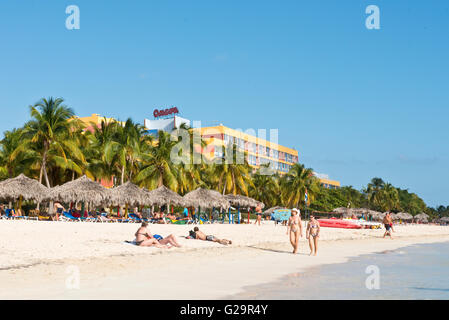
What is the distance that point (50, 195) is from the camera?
2784 cm

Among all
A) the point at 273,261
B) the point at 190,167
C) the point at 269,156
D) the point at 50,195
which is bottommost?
the point at 273,261

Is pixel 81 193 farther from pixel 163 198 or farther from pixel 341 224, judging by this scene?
pixel 341 224

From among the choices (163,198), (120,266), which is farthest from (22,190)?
(120,266)

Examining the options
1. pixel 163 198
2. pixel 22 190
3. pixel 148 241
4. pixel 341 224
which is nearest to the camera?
pixel 148 241

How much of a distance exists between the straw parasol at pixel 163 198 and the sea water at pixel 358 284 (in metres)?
19.1

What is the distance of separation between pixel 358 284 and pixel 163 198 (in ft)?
73.6

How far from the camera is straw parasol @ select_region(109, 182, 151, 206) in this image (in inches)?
1130

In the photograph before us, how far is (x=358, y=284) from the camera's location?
9398 millimetres

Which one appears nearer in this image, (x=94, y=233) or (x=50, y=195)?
(x=94, y=233)

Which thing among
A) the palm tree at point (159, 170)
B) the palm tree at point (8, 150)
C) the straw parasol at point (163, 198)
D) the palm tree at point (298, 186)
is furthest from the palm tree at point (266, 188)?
the straw parasol at point (163, 198)

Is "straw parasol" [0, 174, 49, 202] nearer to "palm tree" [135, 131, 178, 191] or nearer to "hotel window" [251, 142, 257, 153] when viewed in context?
"palm tree" [135, 131, 178, 191]
